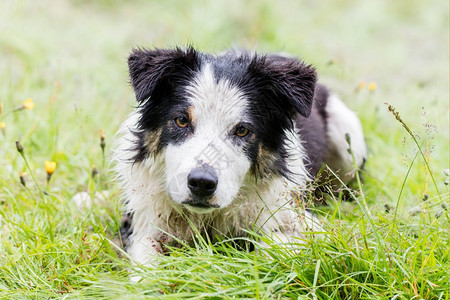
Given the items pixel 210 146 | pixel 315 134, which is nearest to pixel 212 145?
pixel 210 146

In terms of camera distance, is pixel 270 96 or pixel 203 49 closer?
pixel 270 96

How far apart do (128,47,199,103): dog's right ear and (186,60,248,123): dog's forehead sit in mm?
122

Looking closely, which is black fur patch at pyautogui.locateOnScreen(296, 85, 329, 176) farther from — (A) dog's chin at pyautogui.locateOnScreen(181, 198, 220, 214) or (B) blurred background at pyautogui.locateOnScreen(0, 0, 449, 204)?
(A) dog's chin at pyautogui.locateOnScreen(181, 198, 220, 214)

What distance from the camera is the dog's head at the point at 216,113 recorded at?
3.20 m

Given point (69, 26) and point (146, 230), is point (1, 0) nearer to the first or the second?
point (69, 26)

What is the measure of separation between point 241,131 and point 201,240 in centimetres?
73

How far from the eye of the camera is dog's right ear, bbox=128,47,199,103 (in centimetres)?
335

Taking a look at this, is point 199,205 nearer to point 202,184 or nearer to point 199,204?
point 199,204

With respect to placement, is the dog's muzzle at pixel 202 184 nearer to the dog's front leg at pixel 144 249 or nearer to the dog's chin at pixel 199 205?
the dog's chin at pixel 199 205

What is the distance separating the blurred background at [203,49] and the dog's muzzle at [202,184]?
45.9 inches

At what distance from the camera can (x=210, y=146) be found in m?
3.21

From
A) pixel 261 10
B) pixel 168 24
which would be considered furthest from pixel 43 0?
pixel 261 10

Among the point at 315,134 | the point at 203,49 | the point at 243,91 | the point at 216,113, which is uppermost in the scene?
the point at 243,91

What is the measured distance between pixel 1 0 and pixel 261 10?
436 centimetres
